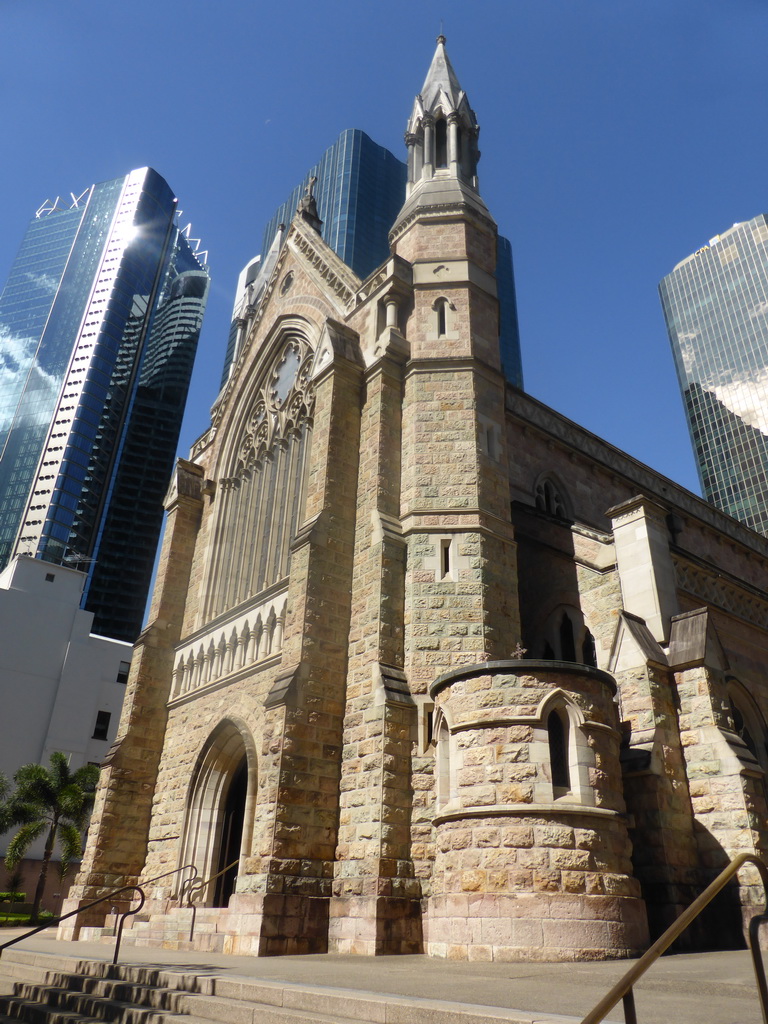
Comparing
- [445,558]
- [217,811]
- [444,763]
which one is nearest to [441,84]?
[445,558]

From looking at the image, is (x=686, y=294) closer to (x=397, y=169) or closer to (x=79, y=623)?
(x=397, y=169)

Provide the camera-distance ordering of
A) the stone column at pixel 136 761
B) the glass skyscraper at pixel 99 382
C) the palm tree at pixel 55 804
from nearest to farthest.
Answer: the stone column at pixel 136 761 < the palm tree at pixel 55 804 < the glass skyscraper at pixel 99 382

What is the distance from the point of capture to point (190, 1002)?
604 cm

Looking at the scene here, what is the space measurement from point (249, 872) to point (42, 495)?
8759 cm

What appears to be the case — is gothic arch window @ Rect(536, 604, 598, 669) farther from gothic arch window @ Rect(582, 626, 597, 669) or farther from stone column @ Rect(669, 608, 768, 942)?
stone column @ Rect(669, 608, 768, 942)

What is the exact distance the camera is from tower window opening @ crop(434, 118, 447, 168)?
68.5ft

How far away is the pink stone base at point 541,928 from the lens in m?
8.79

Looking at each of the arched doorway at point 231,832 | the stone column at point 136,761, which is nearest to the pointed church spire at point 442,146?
the stone column at point 136,761

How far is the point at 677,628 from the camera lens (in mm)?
12594

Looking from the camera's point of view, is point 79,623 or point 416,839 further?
point 79,623

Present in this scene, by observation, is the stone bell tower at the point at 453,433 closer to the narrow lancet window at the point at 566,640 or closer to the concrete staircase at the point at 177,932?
the narrow lancet window at the point at 566,640

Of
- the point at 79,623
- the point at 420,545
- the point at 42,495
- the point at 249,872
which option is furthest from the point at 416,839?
the point at 42,495

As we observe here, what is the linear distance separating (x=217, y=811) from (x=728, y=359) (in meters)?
87.1

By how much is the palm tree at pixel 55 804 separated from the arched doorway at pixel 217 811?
19.1 meters
